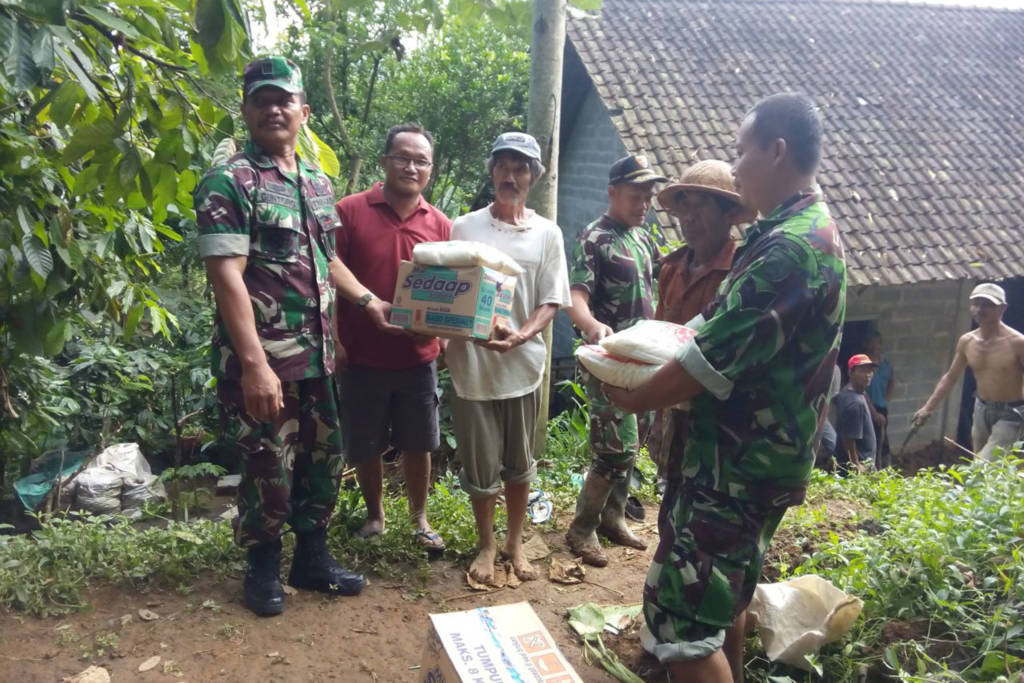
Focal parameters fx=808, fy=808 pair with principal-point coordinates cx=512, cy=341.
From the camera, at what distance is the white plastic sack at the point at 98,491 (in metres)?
6.01

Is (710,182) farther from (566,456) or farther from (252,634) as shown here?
(566,456)

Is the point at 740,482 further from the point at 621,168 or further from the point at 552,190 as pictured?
the point at 552,190

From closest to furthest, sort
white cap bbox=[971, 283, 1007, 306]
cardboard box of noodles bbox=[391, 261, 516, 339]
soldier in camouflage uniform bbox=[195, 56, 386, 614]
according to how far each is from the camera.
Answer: soldier in camouflage uniform bbox=[195, 56, 386, 614] → cardboard box of noodles bbox=[391, 261, 516, 339] → white cap bbox=[971, 283, 1007, 306]

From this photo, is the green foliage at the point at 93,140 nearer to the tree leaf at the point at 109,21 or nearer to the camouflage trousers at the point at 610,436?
the tree leaf at the point at 109,21

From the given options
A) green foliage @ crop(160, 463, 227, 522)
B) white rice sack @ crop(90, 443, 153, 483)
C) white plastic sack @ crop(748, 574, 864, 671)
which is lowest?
green foliage @ crop(160, 463, 227, 522)

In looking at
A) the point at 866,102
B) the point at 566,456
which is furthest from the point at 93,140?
the point at 866,102

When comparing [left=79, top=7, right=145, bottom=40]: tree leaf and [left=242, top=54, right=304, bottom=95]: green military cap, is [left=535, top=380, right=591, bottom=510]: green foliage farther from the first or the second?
[left=79, top=7, right=145, bottom=40]: tree leaf

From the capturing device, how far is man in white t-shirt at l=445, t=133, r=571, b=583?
3385mm

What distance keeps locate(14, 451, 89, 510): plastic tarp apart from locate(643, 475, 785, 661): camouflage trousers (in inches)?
211

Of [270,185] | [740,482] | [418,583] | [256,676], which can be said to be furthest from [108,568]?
[740,482]

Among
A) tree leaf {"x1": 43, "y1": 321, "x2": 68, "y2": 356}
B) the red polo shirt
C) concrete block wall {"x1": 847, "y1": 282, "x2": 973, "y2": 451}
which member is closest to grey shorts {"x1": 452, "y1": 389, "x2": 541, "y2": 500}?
the red polo shirt

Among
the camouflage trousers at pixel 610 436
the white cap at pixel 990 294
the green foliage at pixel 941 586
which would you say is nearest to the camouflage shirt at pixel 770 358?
the green foliage at pixel 941 586

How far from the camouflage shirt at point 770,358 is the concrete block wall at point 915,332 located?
24.0ft

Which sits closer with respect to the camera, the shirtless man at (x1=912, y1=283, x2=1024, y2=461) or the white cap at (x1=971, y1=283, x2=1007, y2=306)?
the shirtless man at (x1=912, y1=283, x2=1024, y2=461)
